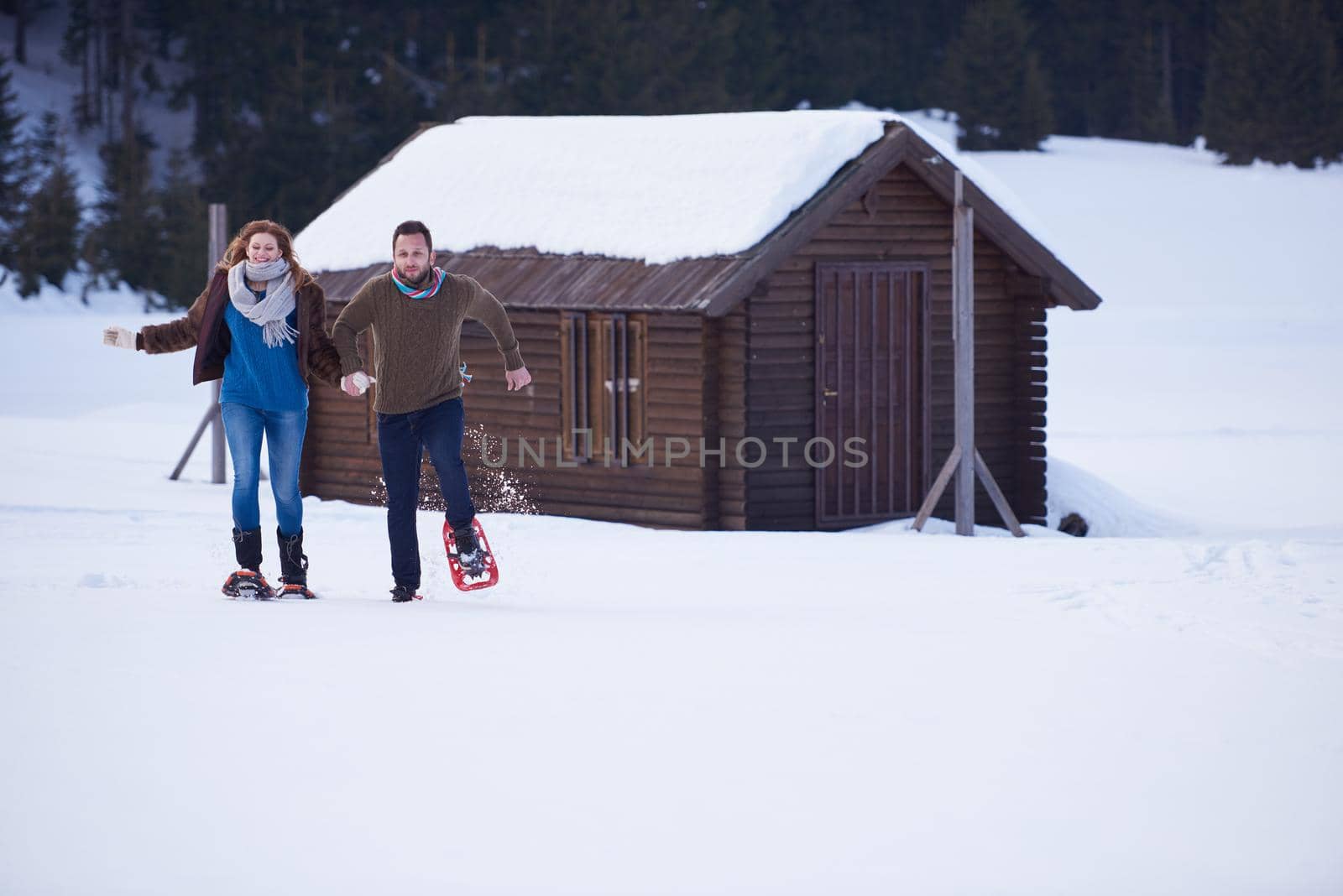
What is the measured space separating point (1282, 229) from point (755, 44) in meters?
16.7

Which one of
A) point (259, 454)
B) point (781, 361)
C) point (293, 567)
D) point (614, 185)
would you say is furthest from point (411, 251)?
point (614, 185)

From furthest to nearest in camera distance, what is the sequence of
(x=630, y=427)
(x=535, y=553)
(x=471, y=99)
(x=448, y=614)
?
(x=471, y=99), (x=630, y=427), (x=535, y=553), (x=448, y=614)

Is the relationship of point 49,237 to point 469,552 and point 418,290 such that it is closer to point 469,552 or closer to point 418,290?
point 469,552

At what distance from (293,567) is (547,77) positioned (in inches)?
1503

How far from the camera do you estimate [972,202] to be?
14789 mm

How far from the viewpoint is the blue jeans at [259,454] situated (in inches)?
320

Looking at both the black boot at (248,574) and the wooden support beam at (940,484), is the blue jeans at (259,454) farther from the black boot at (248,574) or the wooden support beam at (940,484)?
the wooden support beam at (940,484)

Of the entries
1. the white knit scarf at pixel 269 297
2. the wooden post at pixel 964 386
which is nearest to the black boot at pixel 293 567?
the white knit scarf at pixel 269 297

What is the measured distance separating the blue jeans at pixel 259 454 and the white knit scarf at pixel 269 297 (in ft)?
1.15

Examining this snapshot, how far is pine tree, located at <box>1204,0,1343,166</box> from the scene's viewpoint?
52969 millimetres

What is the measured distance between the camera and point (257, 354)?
8.09 m

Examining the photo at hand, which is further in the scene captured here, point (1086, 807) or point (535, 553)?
point (535, 553)

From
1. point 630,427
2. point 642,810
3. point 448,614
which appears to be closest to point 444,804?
point 642,810

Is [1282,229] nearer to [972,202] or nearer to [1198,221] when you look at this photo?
[1198,221]
